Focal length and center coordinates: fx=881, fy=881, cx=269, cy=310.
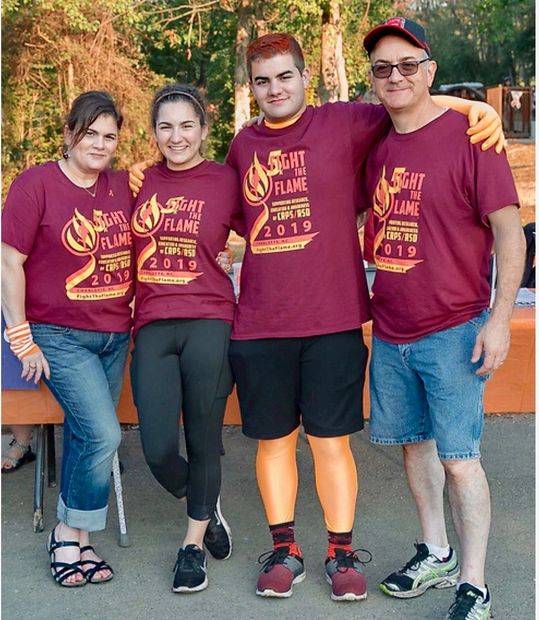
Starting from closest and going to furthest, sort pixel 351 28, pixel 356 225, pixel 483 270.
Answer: pixel 483 270
pixel 356 225
pixel 351 28

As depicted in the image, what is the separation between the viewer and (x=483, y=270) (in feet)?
10.6

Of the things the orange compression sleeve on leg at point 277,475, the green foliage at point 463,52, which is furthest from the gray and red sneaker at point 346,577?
the green foliage at point 463,52

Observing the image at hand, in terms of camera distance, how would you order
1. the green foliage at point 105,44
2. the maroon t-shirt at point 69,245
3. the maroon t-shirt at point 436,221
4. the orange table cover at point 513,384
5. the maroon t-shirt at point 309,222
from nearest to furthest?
the maroon t-shirt at point 436,221, the maroon t-shirt at point 309,222, the maroon t-shirt at point 69,245, the orange table cover at point 513,384, the green foliage at point 105,44

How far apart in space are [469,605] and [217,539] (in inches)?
45.3

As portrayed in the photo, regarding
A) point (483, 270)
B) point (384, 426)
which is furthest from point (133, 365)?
point (483, 270)

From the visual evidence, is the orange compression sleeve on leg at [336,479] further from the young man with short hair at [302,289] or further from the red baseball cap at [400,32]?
the red baseball cap at [400,32]

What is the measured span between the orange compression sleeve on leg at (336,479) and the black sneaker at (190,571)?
0.56 meters

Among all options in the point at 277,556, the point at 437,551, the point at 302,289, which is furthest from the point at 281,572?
the point at 302,289

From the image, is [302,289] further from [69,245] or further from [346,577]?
[346,577]

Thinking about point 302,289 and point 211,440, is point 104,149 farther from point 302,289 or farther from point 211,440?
point 211,440

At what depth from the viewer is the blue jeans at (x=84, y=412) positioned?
359 cm

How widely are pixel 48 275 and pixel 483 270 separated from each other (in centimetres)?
170

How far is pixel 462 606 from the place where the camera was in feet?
10.5

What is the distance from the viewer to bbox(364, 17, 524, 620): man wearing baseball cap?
3.05m
